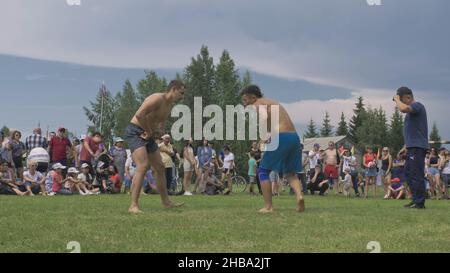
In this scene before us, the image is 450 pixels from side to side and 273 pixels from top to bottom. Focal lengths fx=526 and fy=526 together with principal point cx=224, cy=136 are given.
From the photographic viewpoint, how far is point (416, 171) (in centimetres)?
963

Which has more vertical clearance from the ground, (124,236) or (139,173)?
(139,173)

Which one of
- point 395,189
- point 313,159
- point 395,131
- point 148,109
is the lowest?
point 395,189

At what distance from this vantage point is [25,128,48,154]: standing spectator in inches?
689

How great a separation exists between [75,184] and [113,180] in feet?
4.73

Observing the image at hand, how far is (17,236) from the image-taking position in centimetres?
559

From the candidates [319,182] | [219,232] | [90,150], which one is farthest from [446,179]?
[219,232]

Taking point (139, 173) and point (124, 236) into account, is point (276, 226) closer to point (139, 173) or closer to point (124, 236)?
point (124, 236)

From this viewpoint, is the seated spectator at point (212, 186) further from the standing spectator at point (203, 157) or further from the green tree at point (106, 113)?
the green tree at point (106, 113)

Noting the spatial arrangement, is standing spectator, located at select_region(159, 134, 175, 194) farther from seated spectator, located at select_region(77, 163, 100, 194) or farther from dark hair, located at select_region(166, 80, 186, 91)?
dark hair, located at select_region(166, 80, 186, 91)

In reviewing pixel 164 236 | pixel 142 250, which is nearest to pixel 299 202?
pixel 164 236

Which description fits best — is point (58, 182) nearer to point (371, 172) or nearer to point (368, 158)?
point (371, 172)

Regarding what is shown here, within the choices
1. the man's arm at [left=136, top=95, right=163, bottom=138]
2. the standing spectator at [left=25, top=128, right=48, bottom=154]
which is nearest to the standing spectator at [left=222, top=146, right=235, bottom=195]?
the standing spectator at [left=25, top=128, right=48, bottom=154]
